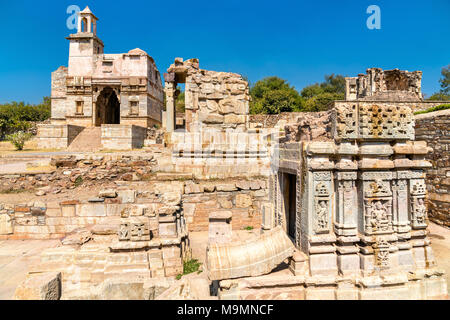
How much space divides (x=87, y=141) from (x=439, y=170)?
70.0 feet

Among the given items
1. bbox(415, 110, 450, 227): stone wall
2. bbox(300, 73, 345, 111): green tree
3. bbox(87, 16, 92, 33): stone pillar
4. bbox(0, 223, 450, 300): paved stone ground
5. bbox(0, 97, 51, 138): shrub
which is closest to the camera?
bbox(0, 223, 450, 300): paved stone ground

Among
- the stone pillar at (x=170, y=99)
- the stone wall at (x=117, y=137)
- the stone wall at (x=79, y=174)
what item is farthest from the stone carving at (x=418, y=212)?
the stone wall at (x=117, y=137)

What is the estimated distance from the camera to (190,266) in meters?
5.34

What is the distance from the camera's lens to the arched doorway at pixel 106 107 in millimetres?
27195

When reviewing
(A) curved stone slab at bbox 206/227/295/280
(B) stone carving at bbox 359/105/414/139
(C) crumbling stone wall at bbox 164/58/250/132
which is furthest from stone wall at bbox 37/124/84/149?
(B) stone carving at bbox 359/105/414/139

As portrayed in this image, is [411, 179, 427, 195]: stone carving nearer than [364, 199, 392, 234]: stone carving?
No

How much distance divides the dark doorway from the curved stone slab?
1.44 meters

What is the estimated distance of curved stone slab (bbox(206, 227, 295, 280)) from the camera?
142 inches

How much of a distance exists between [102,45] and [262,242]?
31.0 meters

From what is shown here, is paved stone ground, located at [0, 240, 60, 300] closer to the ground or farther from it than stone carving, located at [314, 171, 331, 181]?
closer to the ground

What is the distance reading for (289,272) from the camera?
3975 millimetres

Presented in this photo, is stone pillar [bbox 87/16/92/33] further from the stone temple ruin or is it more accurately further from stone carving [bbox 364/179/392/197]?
stone carving [bbox 364/179/392/197]

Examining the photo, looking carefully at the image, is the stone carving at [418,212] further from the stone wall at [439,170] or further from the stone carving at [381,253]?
the stone wall at [439,170]

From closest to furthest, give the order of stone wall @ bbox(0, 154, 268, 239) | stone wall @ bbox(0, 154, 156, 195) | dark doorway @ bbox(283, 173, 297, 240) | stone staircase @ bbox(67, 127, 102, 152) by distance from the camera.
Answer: dark doorway @ bbox(283, 173, 297, 240) → stone wall @ bbox(0, 154, 268, 239) → stone wall @ bbox(0, 154, 156, 195) → stone staircase @ bbox(67, 127, 102, 152)
